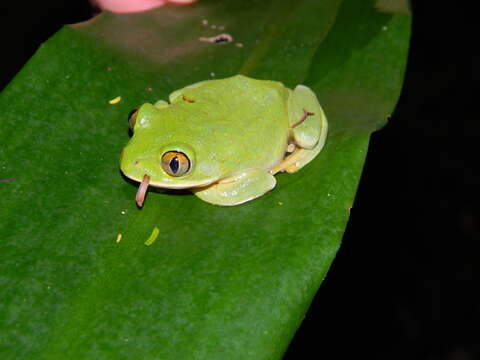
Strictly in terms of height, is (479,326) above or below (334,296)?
below

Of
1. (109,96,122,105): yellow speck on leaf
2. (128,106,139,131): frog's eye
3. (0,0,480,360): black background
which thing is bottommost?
(0,0,480,360): black background

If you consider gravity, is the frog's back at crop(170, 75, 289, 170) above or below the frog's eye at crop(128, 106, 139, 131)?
below

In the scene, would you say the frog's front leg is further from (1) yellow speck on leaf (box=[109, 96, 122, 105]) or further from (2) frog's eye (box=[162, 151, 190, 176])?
(1) yellow speck on leaf (box=[109, 96, 122, 105])

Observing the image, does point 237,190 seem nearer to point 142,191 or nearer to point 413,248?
point 142,191

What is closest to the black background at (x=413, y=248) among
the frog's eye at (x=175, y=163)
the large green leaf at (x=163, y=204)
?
the large green leaf at (x=163, y=204)

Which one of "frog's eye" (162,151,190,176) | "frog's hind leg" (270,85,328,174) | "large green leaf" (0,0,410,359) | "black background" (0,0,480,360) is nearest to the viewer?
"large green leaf" (0,0,410,359)

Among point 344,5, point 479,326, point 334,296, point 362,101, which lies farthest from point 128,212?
point 479,326

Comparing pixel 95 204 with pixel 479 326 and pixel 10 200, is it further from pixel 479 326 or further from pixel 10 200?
pixel 479 326

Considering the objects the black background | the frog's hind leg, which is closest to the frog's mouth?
the frog's hind leg
